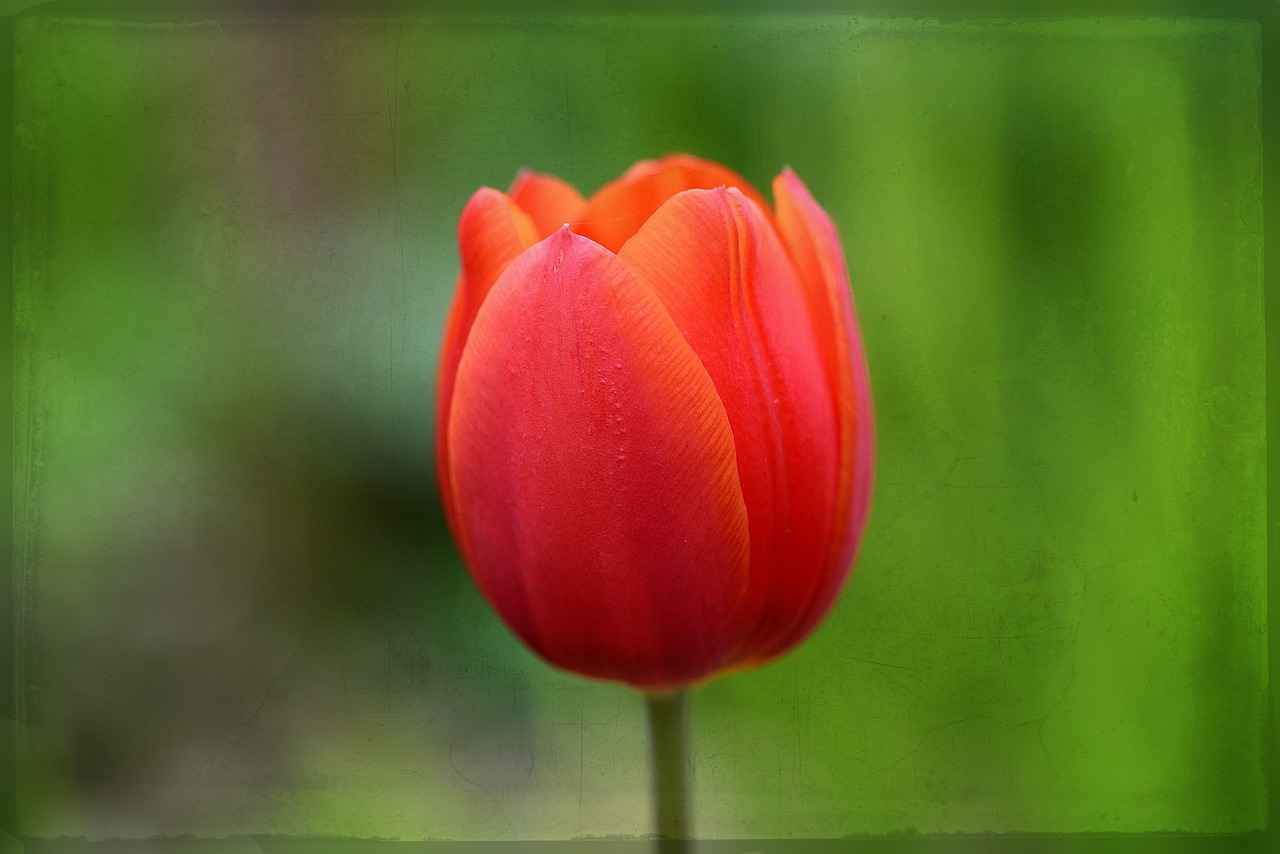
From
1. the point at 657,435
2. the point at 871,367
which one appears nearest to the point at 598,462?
the point at 657,435

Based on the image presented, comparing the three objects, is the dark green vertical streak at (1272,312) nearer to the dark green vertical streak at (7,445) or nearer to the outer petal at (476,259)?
the outer petal at (476,259)

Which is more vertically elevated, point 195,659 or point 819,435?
point 819,435

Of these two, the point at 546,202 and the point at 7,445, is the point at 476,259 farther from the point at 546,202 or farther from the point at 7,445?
the point at 7,445

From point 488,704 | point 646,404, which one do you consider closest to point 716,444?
point 646,404

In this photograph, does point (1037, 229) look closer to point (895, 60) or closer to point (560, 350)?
point (895, 60)

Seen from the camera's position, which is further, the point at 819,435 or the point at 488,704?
the point at 488,704

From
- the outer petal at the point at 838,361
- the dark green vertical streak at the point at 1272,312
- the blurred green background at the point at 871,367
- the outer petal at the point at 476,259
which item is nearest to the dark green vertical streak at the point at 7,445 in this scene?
the blurred green background at the point at 871,367

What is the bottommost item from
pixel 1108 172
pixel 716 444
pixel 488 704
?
pixel 488 704
